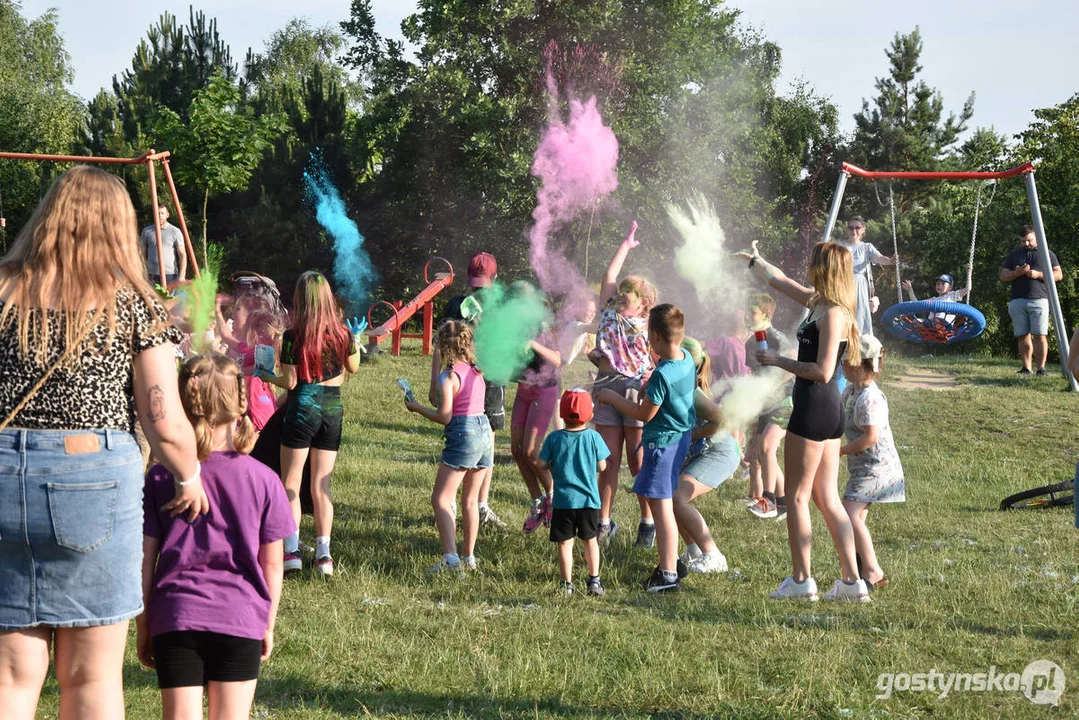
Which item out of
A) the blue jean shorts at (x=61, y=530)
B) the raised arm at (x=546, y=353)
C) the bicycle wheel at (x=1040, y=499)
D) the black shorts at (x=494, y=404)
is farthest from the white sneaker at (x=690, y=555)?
the blue jean shorts at (x=61, y=530)

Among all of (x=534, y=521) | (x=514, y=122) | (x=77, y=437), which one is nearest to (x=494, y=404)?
(x=534, y=521)

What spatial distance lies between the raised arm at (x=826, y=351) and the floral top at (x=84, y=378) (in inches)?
138

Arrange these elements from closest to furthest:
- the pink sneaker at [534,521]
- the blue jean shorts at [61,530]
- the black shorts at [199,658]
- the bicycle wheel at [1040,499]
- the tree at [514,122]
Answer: the blue jean shorts at [61,530] < the black shorts at [199,658] < the pink sneaker at [534,521] < the bicycle wheel at [1040,499] < the tree at [514,122]

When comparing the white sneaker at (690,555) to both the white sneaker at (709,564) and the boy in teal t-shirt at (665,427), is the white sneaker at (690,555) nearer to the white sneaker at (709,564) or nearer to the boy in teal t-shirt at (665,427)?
the white sneaker at (709,564)

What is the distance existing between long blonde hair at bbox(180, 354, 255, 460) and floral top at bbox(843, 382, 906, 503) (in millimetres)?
3742

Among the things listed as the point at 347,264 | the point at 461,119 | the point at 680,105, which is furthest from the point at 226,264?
the point at 680,105

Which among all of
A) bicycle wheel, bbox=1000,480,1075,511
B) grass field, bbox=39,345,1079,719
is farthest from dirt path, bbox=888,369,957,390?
grass field, bbox=39,345,1079,719

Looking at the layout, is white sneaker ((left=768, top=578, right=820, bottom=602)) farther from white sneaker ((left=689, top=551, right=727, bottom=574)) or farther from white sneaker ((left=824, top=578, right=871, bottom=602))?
white sneaker ((left=689, top=551, right=727, bottom=574))

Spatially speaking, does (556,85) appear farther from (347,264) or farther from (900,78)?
(900,78)

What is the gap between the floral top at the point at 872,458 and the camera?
5.93 m

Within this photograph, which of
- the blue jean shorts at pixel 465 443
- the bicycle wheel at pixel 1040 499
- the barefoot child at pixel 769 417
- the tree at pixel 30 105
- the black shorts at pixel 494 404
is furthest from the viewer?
the tree at pixel 30 105

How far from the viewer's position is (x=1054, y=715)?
3.95 meters

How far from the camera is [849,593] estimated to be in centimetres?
561

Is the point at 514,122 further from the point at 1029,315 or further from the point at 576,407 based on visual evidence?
the point at 576,407
